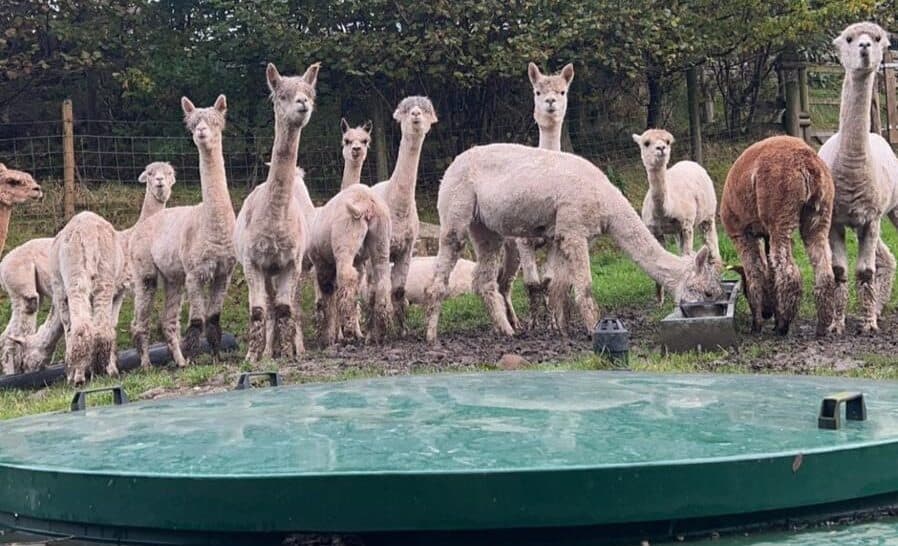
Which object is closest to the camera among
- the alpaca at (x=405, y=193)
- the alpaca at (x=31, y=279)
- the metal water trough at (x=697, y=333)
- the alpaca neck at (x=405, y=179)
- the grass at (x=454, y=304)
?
the grass at (x=454, y=304)

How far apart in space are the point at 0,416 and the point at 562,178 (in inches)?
210

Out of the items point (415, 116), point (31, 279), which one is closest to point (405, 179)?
point (415, 116)

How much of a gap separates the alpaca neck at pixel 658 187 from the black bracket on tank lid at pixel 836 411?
34.5 feet

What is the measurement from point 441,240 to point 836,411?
886 cm

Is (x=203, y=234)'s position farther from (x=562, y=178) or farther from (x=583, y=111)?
(x=583, y=111)

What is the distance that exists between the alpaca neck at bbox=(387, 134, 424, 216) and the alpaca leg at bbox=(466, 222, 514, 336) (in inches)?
44.0

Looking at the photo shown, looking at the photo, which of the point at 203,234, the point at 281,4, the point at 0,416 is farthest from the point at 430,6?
the point at 0,416

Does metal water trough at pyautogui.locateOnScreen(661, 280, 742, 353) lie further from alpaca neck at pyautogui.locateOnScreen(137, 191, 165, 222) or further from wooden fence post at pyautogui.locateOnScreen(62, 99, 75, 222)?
wooden fence post at pyautogui.locateOnScreen(62, 99, 75, 222)

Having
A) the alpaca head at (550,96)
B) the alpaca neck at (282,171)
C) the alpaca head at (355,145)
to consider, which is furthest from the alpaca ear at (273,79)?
A: the alpaca head at (355,145)

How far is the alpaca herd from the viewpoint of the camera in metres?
10.1

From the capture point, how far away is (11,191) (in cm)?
1222

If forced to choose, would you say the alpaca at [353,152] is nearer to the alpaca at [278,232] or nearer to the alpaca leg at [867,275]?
the alpaca at [278,232]

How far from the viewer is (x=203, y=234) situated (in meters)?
11.8

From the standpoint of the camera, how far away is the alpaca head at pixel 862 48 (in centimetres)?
1030
